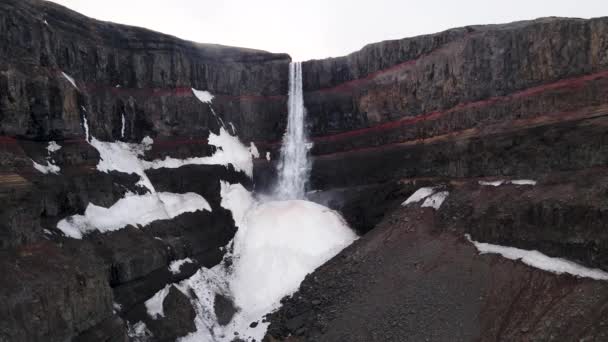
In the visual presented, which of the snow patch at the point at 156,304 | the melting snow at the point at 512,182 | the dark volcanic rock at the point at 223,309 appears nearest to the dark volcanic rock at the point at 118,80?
the snow patch at the point at 156,304

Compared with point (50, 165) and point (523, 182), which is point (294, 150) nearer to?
point (523, 182)

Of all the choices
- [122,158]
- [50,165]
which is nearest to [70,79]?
[122,158]

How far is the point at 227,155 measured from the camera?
3306cm

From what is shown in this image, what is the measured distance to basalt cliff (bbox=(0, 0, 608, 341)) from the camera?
14.9 meters

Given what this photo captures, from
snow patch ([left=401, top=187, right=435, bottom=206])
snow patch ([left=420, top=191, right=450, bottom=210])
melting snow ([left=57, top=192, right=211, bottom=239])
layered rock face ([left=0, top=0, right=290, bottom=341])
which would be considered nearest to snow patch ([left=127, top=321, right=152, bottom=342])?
layered rock face ([left=0, top=0, right=290, bottom=341])

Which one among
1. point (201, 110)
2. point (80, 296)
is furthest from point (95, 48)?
point (80, 296)

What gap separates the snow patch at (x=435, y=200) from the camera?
77.0 ft

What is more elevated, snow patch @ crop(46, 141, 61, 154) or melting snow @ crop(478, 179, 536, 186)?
snow patch @ crop(46, 141, 61, 154)

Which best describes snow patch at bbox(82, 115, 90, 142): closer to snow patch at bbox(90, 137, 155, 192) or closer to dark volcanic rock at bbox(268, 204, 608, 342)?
snow patch at bbox(90, 137, 155, 192)

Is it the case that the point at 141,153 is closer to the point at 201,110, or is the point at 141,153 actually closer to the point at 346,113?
the point at 201,110

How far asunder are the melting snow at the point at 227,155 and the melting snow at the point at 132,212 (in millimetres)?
3107

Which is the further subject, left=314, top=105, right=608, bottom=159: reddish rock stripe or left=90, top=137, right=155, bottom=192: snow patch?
left=90, top=137, right=155, bottom=192: snow patch

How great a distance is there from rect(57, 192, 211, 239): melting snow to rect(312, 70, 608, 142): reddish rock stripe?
1305 centimetres

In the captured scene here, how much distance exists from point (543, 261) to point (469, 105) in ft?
41.5
